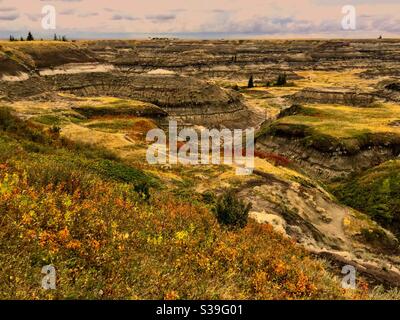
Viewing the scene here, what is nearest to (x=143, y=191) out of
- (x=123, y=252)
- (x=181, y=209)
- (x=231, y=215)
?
(x=181, y=209)

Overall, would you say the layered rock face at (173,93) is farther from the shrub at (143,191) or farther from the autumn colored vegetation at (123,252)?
the autumn colored vegetation at (123,252)

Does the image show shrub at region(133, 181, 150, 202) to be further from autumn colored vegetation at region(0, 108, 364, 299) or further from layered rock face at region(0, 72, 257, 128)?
layered rock face at region(0, 72, 257, 128)

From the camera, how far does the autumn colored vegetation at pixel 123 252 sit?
24.8 ft

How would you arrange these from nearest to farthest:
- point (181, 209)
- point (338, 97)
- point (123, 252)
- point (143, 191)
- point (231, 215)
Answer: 1. point (123, 252)
2. point (181, 209)
3. point (231, 215)
4. point (143, 191)
5. point (338, 97)

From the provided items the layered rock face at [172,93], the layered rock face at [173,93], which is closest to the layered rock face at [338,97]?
the layered rock face at [172,93]

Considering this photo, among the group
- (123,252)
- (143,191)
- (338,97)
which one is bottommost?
(143,191)

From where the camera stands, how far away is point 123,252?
28.8 ft

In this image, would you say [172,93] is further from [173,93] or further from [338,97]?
[338,97]

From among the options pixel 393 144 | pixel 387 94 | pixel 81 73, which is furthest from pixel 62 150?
pixel 387 94

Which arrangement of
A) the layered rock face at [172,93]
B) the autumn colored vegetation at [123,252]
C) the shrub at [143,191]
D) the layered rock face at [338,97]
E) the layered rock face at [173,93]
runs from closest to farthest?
A: 1. the autumn colored vegetation at [123,252]
2. the shrub at [143,191]
3. the layered rock face at [172,93]
4. the layered rock face at [173,93]
5. the layered rock face at [338,97]

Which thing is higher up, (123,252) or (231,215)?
(123,252)

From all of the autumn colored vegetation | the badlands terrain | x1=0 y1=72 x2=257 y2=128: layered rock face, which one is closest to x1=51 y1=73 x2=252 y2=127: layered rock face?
x1=0 y1=72 x2=257 y2=128: layered rock face
